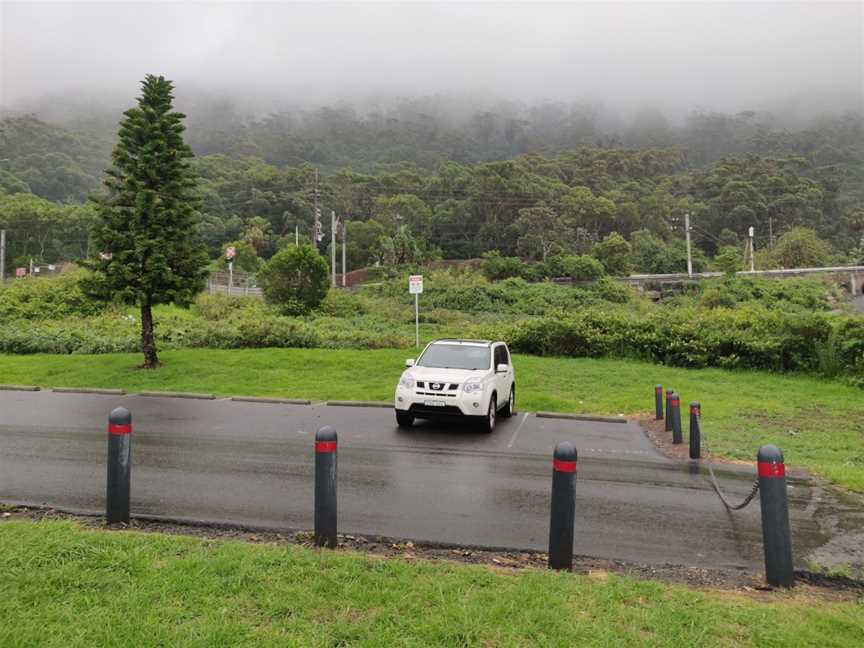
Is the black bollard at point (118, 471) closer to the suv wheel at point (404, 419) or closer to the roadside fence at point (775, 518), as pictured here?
the roadside fence at point (775, 518)

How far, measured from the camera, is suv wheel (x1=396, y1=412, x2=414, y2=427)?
11.9 metres

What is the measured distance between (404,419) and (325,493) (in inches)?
265

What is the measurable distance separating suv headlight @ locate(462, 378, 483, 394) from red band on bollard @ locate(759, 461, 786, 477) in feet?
21.9

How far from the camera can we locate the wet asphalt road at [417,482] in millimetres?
6086

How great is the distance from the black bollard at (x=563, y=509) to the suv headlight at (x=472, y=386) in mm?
6258

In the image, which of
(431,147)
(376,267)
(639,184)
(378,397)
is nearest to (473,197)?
(376,267)

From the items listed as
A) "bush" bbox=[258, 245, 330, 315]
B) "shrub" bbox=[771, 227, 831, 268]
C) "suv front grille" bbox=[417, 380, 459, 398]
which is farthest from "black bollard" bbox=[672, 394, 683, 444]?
"shrub" bbox=[771, 227, 831, 268]

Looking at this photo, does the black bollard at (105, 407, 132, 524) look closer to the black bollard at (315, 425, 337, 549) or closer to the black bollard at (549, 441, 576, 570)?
the black bollard at (315, 425, 337, 549)

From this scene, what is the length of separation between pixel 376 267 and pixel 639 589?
2548 inches

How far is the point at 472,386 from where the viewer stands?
11312 millimetres

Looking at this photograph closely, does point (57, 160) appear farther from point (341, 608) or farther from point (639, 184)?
point (341, 608)

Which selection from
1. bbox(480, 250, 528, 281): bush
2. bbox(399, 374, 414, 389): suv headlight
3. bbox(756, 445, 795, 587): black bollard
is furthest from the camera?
bbox(480, 250, 528, 281): bush

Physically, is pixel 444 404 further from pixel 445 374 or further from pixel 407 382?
pixel 407 382

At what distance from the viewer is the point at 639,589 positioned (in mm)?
4500
